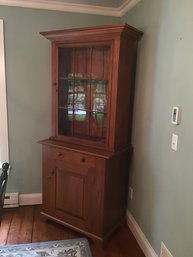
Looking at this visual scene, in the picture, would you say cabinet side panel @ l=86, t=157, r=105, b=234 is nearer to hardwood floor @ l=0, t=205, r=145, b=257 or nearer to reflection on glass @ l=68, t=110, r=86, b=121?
hardwood floor @ l=0, t=205, r=145, b=257

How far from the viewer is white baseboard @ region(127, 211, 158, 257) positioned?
2.01 meters

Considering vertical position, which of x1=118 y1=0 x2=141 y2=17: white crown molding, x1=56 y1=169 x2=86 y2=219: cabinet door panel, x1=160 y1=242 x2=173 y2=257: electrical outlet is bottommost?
x1=160 y1=242 x2=173 y2=257: electrical outlet

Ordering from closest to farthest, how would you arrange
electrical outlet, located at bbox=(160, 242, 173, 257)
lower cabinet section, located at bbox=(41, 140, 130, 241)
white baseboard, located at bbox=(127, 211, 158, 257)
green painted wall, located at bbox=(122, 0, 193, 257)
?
green painted wall, located at bbox=(122, 0, 193, 257)
electrical outlet, located at bbox=(160, 242, 173, 257)
white baseboard, located at bbox=(127, 211, 158, 257)
lower cabinet section, located at bbox=(41, 140, 130, 241)

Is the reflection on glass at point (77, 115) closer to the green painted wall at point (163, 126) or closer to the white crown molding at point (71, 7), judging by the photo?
the green painted wall at point (163, 126)

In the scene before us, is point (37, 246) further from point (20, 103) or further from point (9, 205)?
point (20, 103)

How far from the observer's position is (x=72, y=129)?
2.42 metres

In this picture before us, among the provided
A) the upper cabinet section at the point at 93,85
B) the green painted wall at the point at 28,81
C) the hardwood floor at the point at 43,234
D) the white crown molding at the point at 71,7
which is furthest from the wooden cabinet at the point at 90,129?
the white crown molding at the point at 71,7

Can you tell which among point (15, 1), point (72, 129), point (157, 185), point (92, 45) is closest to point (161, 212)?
point (157, 185)

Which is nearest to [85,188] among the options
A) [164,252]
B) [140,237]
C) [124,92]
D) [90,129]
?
[90,129]

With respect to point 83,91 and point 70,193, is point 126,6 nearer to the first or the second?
point 83,91

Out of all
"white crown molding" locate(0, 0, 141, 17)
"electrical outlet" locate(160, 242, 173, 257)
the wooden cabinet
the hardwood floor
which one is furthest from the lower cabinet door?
"white crown molding" locate(0, 0, 141, 17)

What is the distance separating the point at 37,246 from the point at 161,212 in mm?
1165

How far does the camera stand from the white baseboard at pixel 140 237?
6.58 ft

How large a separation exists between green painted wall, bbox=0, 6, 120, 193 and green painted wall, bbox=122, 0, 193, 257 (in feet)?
2.89
